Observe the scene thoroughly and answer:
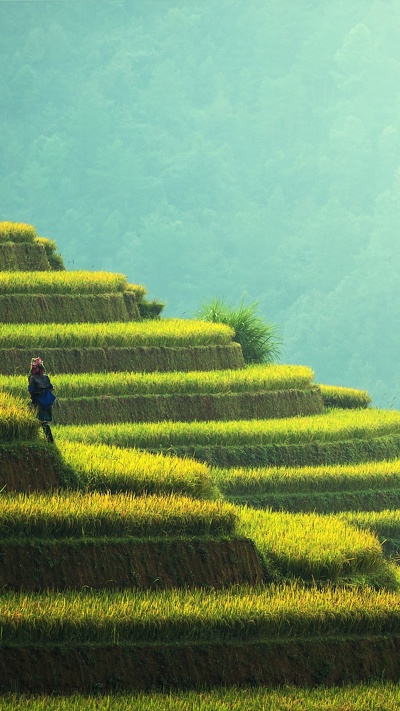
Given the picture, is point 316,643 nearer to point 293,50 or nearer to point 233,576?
point 233,576

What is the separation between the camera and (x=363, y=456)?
86.3 feet

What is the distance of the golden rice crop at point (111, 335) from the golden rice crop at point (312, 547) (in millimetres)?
8982

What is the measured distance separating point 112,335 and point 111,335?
0.02m

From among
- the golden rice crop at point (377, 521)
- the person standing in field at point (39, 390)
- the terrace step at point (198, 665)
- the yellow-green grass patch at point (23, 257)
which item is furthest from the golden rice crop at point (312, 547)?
the yellow-green grass patch at point (23, 257)

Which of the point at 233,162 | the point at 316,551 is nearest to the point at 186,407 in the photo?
the point at 316,551

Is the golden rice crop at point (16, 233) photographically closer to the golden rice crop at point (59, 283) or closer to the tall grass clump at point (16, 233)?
the tall grass clump at point (16, 233)

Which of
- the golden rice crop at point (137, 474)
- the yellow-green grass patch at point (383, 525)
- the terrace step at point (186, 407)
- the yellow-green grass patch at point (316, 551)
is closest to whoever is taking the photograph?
the yellow-green grass patch at point (316, 551)

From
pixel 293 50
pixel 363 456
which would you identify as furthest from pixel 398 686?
pixel 293 50

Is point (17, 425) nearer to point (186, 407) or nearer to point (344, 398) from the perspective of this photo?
point (186, 407)

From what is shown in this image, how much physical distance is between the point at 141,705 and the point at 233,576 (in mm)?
2943

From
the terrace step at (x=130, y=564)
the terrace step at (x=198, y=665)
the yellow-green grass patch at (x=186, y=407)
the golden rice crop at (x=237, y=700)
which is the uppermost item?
the yellow-green grass patch at (x=186, y=407)

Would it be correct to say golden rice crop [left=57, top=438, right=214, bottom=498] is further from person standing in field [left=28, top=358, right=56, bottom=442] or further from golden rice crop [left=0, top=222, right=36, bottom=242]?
golden rice crop [left=0, top=222, right=36, bottom=242]

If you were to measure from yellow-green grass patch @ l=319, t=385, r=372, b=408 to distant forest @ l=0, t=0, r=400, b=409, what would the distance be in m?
74.9

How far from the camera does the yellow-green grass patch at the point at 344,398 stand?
3083 centimetres
